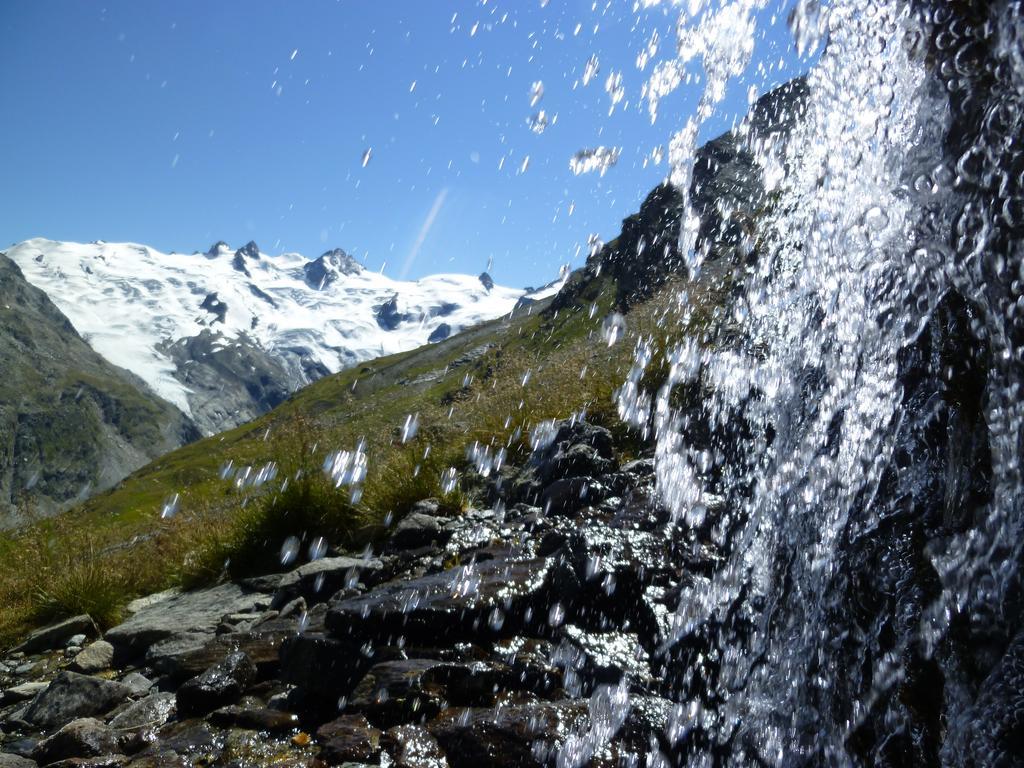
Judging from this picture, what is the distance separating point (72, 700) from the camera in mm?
5512

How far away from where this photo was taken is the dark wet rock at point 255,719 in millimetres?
4668

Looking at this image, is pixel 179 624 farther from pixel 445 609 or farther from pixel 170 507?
pixel 170 507

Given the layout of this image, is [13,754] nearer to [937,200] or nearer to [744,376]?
[937,200]

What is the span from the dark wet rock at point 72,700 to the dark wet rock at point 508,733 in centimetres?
288

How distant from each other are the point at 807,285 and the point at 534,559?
502 centimetres

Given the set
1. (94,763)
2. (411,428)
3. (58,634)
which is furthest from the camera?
(411,428)

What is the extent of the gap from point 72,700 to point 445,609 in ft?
9.71

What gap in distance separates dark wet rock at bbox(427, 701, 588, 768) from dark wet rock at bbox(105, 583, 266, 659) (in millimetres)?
3114

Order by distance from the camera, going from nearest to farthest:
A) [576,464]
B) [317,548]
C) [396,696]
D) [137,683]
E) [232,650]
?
[396,696], [232,650], [137,683], [576,464], [317,548]

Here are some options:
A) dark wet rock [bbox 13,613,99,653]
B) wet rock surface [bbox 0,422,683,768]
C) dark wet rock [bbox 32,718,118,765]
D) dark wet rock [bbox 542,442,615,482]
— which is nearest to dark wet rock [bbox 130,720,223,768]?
wet rock surface [bbox 0,422,683,768]

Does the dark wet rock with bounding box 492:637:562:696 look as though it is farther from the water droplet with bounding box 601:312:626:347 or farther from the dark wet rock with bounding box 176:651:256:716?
the water droplet with bounding box 601:312:626:347

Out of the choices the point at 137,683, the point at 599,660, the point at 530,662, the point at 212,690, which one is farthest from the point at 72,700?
the point at 599,660

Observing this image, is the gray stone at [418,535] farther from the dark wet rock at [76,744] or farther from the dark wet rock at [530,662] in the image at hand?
the dark wet rock at [76,744]

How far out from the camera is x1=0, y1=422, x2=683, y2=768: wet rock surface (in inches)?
164
